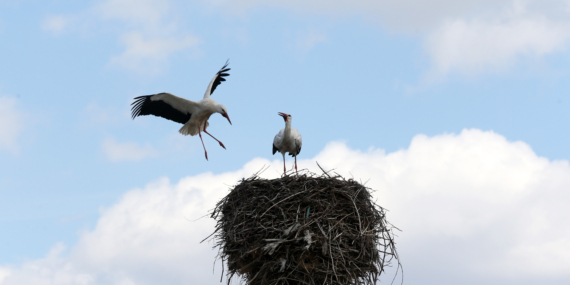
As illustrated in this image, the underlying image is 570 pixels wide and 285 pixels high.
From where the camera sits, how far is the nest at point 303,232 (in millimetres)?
8781

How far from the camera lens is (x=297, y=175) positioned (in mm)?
9562

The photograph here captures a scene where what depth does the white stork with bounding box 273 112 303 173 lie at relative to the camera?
1292cm

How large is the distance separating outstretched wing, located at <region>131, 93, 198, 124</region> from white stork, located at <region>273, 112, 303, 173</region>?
2070 millimetres

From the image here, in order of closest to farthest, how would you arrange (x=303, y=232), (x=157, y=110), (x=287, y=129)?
1. (x=303, y=232)
2. (x=287, y=129)
3. (x=157, y=110)

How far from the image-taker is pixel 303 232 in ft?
28.8

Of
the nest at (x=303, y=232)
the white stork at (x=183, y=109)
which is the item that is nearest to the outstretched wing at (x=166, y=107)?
the white stork at (x=183, y=109)

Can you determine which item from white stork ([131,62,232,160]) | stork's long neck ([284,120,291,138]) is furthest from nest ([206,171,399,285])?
white stork ([131,62,232,160])

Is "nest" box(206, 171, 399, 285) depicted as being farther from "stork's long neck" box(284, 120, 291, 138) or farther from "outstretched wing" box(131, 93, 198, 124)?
"outstretched wing" box(131, 93, 198, 124)

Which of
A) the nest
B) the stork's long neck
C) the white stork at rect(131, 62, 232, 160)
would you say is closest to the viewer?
the nest

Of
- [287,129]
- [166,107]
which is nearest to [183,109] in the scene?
[166,107]

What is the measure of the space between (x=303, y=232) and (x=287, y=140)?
440cm

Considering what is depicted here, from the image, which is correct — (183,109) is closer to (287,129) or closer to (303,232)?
(287,129)

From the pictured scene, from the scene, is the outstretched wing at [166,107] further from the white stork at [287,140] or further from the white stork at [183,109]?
the white stork at [287,140]

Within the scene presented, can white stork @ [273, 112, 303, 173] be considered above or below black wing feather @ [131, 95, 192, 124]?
below
